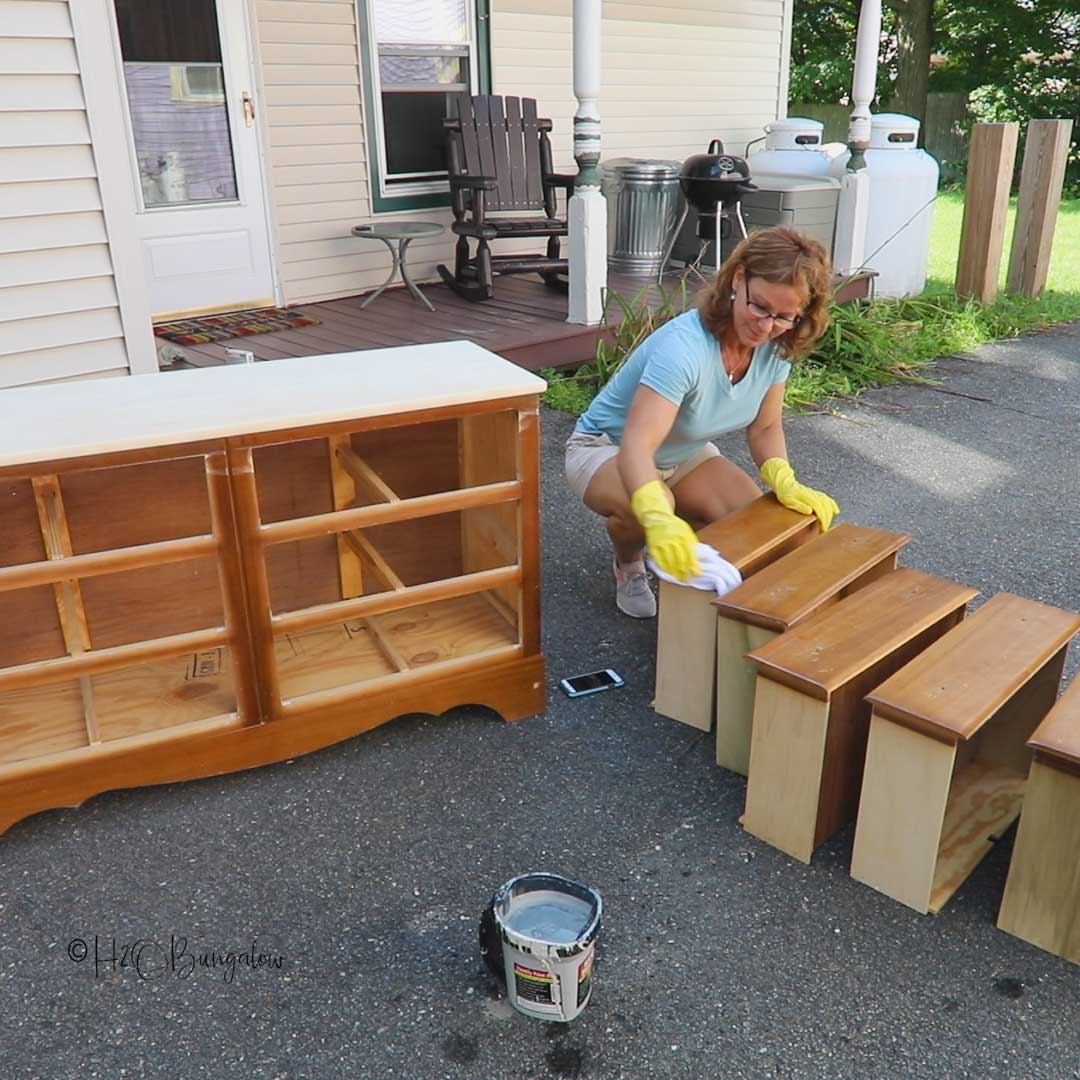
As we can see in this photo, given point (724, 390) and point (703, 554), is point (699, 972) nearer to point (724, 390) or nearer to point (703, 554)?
point (703, 554)

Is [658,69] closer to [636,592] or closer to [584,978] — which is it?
[636,592]

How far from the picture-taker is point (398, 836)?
7.20 ft

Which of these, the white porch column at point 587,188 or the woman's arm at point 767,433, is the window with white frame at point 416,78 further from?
the woman's arm at point 767,433

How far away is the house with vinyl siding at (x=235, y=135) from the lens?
357 cm

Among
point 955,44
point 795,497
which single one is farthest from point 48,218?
point 955,44

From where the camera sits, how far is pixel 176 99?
5.26 metres

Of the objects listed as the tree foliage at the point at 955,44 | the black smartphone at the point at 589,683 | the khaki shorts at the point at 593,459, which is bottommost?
the black smartphone at the point at 589,683

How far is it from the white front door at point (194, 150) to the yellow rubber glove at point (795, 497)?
152 inches

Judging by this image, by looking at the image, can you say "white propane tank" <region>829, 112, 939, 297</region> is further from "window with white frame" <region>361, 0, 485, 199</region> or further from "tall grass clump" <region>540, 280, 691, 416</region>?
"window with white frame" <region>361, 0, 485, 199</region>

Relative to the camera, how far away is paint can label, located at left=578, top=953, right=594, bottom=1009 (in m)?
1.68

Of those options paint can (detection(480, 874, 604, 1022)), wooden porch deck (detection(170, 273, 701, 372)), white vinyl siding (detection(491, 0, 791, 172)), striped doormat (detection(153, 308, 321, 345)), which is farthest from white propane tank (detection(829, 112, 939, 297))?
paint can (detection(480, 874, 604, 1022))

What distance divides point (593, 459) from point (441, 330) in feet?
8.50

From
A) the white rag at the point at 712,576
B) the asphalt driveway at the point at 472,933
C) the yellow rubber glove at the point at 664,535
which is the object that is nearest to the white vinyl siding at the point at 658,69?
the yellow rubber glove at the point at 664,535

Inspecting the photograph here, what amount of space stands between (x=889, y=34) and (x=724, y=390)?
20885 millimetres
